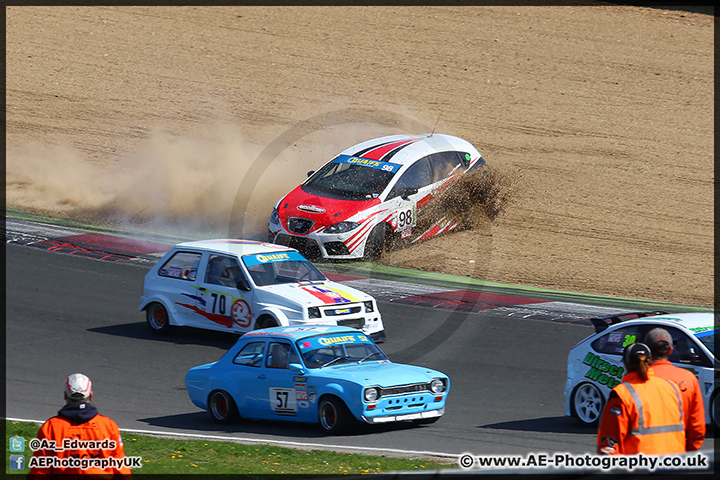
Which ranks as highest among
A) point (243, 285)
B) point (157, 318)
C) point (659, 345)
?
point (243, 285)

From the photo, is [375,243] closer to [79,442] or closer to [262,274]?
[262,274]

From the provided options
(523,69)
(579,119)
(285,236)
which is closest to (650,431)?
(285,236)

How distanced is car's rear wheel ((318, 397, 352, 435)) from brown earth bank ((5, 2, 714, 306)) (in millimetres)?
8380

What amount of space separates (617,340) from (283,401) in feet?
12.2

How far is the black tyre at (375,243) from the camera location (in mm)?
17750

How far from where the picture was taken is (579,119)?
29844mm

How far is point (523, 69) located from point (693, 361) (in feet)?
86.0

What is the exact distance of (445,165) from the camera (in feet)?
62.8

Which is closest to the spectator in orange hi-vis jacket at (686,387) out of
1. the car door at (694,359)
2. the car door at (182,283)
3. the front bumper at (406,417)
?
the car door at (694,359)

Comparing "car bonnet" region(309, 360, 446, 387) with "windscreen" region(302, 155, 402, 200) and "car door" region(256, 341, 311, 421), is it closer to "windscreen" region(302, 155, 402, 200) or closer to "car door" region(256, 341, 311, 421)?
"car door" region(256, 341, 311, 421)

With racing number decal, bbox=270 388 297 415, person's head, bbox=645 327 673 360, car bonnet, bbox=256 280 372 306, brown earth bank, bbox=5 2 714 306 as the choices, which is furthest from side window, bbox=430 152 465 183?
person's head, bbox=645 327 673 360

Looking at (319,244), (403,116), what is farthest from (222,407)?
(403,116)

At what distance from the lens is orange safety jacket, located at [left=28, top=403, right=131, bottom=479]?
17.4 feet

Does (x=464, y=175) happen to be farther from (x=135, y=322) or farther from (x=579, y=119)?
(x=579, y=119)
